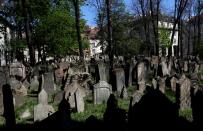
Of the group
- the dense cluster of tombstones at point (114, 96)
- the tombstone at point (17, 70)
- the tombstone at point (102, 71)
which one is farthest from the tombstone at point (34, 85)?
the tombstone at point (17, 70)

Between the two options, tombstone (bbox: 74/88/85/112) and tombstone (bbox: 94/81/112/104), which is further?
tombstone (bbox: 94/81/112/104)

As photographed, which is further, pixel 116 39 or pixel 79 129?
pixel 116 39

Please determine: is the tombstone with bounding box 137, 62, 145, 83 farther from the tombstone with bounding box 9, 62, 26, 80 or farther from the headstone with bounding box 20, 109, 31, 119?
the headstone with bounding box 20, 109, 31, 119

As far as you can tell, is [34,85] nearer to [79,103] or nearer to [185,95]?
[79,103]

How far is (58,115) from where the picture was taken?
21.3 ft

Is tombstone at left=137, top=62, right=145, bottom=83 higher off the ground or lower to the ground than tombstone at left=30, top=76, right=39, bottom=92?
higher

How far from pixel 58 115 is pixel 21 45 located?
1727 inches

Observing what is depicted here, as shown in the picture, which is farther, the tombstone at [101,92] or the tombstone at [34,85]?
the tombstone at [34,85]

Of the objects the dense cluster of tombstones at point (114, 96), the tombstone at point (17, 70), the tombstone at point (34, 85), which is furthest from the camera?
the tombstone at point (17, 70)

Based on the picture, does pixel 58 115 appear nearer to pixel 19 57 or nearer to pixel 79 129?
pixel 79 129

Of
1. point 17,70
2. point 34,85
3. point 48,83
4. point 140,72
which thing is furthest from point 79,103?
point 17,70

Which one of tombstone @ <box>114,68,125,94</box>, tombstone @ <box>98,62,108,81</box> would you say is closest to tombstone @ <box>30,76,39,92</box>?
tombstone @ <box>98,62,108,81</box>

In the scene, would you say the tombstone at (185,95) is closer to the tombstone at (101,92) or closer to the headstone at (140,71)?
the tombstone at (101,92)

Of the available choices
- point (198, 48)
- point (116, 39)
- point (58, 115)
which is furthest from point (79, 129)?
point (116, 39)
